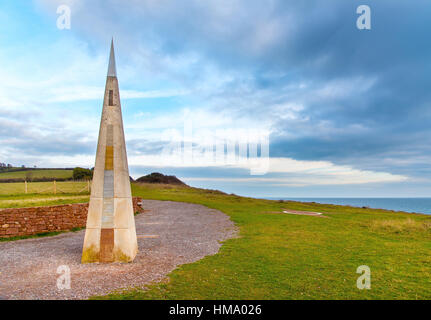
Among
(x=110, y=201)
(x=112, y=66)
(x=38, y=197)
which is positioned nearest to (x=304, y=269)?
(x=110, y=201)

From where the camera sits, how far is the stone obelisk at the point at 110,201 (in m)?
9.99

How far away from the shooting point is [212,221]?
64.2 feet

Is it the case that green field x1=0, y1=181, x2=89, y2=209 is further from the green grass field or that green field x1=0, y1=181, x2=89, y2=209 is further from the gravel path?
the green grass field

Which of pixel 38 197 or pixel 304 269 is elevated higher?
pixel 38 197

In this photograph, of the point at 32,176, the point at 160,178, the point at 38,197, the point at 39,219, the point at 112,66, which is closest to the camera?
the point at 112,66

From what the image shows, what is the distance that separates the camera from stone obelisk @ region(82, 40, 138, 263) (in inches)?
393

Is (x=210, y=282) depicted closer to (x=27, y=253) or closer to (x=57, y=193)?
(x=27, y=253)

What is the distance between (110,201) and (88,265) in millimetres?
2338

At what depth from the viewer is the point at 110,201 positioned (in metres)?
10.2

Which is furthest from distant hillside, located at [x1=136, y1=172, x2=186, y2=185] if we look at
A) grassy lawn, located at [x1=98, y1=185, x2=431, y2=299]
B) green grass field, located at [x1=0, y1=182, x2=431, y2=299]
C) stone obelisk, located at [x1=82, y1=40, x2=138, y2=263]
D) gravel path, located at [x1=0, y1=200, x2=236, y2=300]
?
stone obelisk, located at [x1=82, y1=40, x2=138, y2=263]

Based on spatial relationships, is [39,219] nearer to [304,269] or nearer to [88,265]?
[88,265]

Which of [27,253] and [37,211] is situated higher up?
[37,211]
